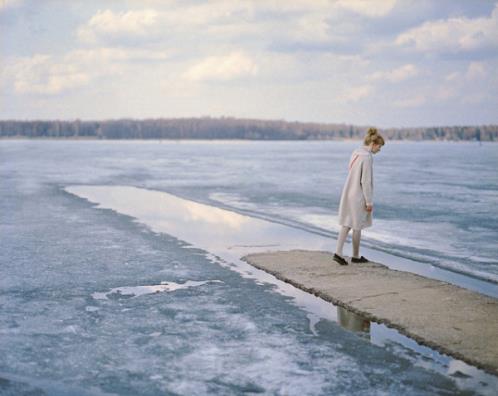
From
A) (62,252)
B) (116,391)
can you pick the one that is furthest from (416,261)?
(116,391)

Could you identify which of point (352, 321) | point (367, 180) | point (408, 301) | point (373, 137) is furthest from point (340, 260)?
point (352, 321)

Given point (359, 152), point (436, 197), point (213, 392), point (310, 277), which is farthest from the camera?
point (436, 197)

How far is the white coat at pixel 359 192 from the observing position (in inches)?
371

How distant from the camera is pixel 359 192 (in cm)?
957

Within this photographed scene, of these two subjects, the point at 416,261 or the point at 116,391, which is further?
the point at 416,261

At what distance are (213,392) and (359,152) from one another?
5.44m

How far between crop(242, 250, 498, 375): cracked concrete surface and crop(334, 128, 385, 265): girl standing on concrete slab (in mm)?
584

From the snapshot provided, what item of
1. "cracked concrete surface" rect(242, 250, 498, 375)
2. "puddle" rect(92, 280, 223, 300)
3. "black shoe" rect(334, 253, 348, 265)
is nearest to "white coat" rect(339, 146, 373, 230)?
"black shoe" rect(334, 253, 348, 265)

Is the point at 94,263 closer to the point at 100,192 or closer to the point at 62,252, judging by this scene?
the point at 62,252

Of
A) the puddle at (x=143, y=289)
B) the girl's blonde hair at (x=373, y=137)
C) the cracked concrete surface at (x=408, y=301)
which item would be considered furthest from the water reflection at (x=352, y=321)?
the girl's blonde hair at (x=373, y=137)

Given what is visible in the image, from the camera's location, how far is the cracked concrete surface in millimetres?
6000

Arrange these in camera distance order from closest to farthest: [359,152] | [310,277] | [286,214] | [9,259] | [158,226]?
[310,277]
[359,152]
[9,259]
[158,226]
[286,214]

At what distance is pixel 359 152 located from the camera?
951 cm

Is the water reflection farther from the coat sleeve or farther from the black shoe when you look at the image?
the coat sleeve
